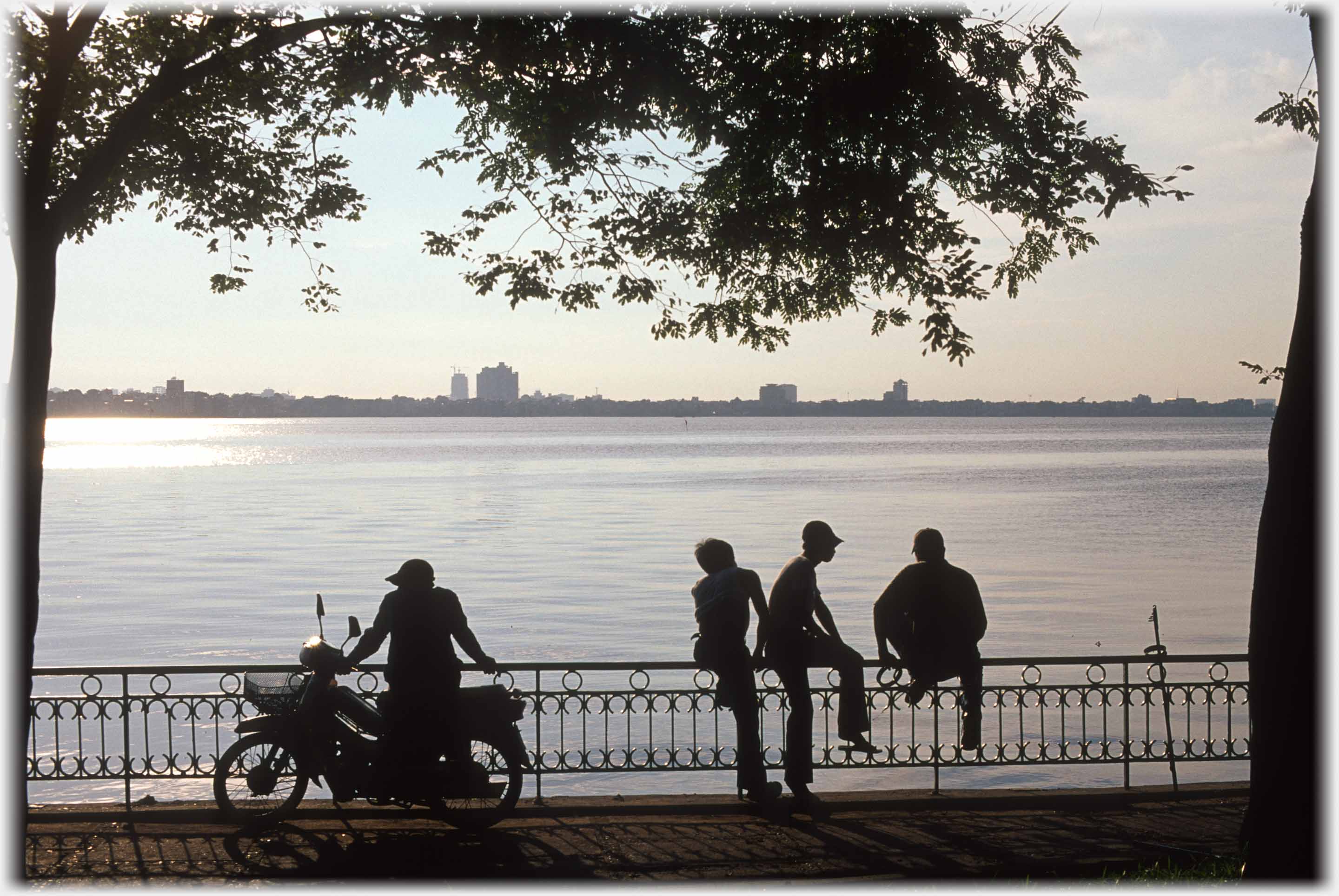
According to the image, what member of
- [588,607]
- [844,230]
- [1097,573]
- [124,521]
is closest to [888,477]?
[124,521]

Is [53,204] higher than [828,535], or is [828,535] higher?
[53,204]

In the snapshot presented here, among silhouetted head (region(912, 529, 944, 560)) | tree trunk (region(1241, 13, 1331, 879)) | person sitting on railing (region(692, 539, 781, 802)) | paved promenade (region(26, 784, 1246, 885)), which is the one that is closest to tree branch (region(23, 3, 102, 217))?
paved promenade (region(26, 784, 1246, 885))

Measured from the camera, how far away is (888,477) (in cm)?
9138

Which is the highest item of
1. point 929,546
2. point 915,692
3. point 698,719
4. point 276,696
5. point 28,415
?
point 28,415

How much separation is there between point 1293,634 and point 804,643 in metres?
3.76

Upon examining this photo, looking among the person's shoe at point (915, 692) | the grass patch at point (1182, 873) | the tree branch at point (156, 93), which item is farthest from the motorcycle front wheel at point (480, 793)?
the tree branch at point (156, 93)

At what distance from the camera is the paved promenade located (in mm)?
8266

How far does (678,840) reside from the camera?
9.00 meters

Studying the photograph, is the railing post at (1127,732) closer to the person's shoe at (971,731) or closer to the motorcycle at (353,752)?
the person's shoe at (971,731)

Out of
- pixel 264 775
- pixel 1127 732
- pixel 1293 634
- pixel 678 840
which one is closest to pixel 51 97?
pixel 264 775

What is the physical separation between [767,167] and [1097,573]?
94.3ft

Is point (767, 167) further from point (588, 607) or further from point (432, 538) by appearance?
point (432, 538)

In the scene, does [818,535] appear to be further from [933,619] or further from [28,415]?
[28,415]

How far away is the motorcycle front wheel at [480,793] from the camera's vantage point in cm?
934
